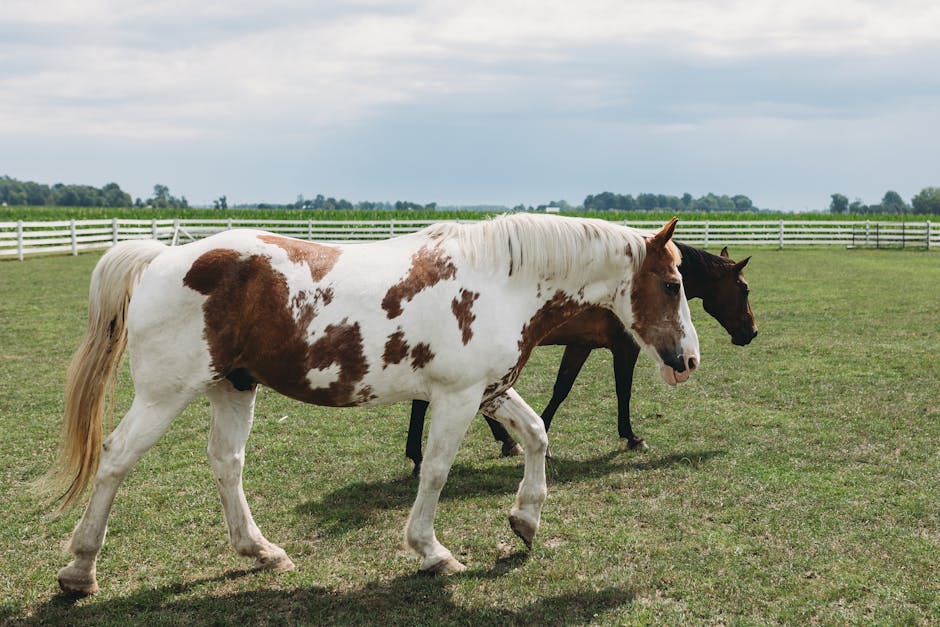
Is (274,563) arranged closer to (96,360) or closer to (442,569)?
(442,569)

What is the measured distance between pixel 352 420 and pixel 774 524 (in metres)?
4.01

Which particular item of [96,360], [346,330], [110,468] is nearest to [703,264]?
[346,330]

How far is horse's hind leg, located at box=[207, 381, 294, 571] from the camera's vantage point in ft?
13.9

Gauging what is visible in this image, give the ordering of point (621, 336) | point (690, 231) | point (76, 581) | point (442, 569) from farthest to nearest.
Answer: point (690, 231) < point (621, 336) < point (442, 569) < point (76, 581)

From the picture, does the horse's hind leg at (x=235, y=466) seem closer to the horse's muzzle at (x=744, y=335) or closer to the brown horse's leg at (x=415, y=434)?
the brown horse's leg at (x=415, y=434)

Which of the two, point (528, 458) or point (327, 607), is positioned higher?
point (528, 458)

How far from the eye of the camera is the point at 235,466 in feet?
14.0

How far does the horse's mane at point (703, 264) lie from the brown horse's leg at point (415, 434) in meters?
2.74

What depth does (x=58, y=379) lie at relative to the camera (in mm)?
9016

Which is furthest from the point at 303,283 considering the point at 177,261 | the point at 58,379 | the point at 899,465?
the point at 58,379

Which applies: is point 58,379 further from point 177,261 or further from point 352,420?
point 177,261

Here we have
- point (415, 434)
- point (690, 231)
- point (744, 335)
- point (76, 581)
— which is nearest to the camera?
point (76, 581)

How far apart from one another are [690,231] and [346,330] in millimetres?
36506

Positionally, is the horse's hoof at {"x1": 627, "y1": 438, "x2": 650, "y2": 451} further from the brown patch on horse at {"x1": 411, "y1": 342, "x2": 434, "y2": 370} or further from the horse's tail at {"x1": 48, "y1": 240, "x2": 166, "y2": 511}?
the horse's tail at {"x1": 48, "y1": 240, "x2": 166, "y2": 511}
